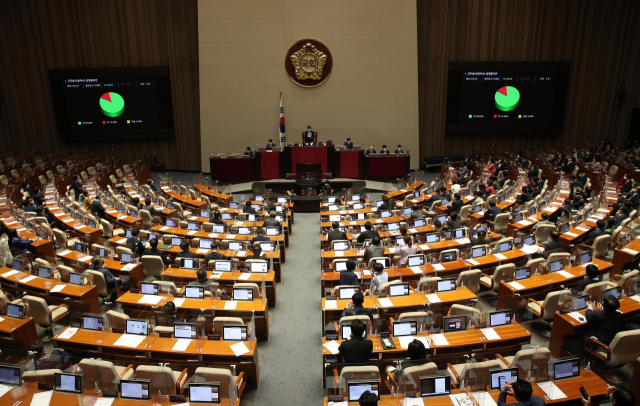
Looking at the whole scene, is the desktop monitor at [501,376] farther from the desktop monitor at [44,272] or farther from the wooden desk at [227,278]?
the desktop monitor at [44,272]

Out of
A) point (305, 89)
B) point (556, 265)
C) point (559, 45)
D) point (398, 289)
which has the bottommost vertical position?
point (398, 289)

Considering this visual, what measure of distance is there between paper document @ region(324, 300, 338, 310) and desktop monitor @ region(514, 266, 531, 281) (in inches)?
130

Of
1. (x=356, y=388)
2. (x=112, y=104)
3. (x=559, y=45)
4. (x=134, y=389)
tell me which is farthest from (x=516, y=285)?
(x=112, y=104)

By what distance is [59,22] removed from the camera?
20.6 meters

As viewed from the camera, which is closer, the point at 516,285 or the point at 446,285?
the point at 446,285

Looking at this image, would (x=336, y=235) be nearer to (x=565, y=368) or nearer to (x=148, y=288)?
(x=148, y=288)

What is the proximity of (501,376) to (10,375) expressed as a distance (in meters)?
5.66

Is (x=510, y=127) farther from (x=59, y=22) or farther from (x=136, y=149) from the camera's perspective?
(x=59, y=22)

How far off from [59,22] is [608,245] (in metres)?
23.5

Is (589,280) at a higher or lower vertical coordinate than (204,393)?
higher

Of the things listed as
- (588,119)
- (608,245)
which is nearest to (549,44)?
(588,119)

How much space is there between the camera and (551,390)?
4926mm

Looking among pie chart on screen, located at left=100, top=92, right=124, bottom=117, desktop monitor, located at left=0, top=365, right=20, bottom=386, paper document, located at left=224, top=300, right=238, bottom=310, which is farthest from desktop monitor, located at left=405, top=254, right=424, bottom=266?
pie chart on screen, located at left=100, top=92, right=124, bottom=117

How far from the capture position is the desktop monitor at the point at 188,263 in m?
8.61
